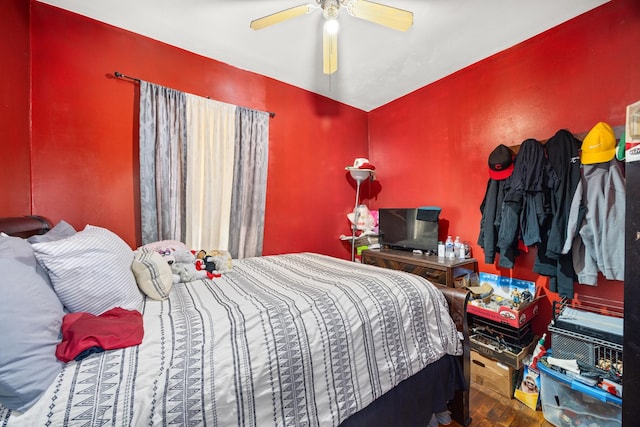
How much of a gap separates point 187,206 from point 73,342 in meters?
1.59

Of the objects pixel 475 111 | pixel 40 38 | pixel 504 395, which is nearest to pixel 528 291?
pixel 504 395

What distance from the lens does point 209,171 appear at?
2.33m

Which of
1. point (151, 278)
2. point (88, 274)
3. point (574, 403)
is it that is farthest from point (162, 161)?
point (574, 403)

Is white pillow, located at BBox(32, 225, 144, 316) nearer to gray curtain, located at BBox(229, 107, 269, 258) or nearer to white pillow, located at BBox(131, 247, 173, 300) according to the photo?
white pillow, located at BBox(131, 247, 173, 300)

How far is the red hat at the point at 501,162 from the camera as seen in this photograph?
6.86 feet

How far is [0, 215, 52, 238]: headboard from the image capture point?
1265 mm

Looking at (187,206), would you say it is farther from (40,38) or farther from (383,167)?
(383,167)

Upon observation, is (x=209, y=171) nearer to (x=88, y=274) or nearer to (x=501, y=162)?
(x=88, y=274)

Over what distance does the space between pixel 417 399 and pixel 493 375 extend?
96cm

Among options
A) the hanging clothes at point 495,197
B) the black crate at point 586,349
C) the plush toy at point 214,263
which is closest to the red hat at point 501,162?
the hanging clothes at point 495,197

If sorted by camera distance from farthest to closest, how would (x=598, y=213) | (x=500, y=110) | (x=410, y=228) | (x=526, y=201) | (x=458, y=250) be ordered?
1. (x=410, y=228)
2. (x=458, y=250)
3. (x=500, y=110)
4. (x=526, y=201)
5. (x=598, y=213)

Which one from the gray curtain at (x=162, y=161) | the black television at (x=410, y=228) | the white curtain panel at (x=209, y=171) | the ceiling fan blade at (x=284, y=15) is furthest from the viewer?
the black television at (x=410, y=228)

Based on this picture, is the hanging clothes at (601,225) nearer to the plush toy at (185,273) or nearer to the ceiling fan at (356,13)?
the ceiling fan at (356,13)

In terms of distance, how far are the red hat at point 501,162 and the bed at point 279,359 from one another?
4.10 feet
